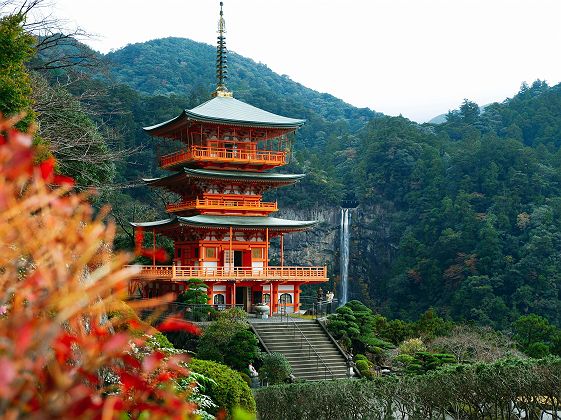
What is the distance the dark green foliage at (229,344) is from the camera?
811 inches

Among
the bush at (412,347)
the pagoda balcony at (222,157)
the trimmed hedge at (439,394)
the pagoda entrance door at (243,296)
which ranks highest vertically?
the pagoda balcony at (222,157)

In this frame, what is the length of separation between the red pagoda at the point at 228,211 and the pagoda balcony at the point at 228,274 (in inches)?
1.4

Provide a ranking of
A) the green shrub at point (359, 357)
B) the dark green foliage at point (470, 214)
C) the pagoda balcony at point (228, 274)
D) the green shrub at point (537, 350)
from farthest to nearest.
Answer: the dark green foliage at point (470, 214) → the pagoda balcony at point (228, 274) → the green shrub at point (537, 350) → the green shrub at point (359, 357)

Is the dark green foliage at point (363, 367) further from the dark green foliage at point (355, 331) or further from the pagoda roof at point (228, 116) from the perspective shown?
the pagoda roof at point (228, 116)

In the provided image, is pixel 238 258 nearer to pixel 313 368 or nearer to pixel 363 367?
pixel 313 368

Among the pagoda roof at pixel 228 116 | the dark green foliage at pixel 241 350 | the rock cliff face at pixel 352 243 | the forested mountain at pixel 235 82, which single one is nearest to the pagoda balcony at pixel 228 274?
the dark green foliage at pixel 241 350

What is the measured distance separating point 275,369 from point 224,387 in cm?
880

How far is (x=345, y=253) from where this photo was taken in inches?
2100

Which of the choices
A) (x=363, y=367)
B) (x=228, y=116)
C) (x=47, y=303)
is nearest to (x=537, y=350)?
(x=363, y=367)

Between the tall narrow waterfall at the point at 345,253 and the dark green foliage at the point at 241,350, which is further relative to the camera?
the tall narrow waterfall at the point at 345,253

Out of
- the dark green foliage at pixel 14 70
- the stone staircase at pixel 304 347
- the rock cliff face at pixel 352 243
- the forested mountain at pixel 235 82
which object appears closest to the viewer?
the dark green foliage at pixel 14 70

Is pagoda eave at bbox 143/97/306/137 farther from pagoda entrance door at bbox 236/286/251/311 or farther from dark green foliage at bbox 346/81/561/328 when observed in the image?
dark green foliage at bbox 346/81/561/328

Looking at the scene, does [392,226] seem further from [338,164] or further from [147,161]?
[147,161]

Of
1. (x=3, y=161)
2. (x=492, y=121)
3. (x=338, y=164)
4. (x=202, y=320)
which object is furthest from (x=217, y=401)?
(x=492, y=121)
